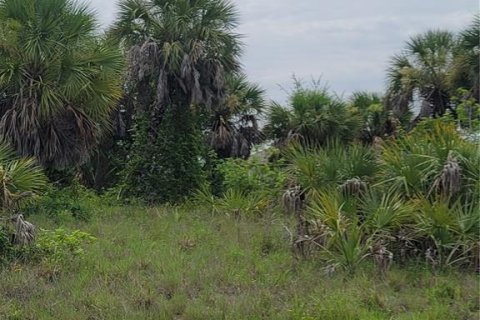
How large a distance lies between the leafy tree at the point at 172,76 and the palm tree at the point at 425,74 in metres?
5.53

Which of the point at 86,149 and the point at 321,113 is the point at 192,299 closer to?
the point at 86,149

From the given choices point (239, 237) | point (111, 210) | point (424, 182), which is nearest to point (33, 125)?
point (111, 210)

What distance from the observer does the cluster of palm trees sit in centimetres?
1192

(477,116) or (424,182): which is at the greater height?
(477,116)

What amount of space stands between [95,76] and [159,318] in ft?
23.6

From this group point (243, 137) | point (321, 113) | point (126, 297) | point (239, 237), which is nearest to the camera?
point (126, 297)

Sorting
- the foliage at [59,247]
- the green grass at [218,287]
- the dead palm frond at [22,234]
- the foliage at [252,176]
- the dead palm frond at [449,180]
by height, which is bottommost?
the green grass at [218,287]

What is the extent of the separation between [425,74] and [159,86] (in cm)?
778

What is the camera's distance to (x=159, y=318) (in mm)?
6145

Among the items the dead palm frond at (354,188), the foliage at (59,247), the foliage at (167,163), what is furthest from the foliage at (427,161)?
the foliage at (167,163)

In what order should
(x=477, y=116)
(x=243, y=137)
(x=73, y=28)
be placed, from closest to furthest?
1. (x=477, y=116)
2. (x=73, y=28)
3. (x=243, y=137)

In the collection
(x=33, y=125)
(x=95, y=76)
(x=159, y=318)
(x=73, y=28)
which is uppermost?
(x=73, y=28)

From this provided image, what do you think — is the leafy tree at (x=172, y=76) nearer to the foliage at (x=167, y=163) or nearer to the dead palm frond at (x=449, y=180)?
the foliage at (x=167, y=163)

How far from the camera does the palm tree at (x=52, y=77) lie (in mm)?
11758
